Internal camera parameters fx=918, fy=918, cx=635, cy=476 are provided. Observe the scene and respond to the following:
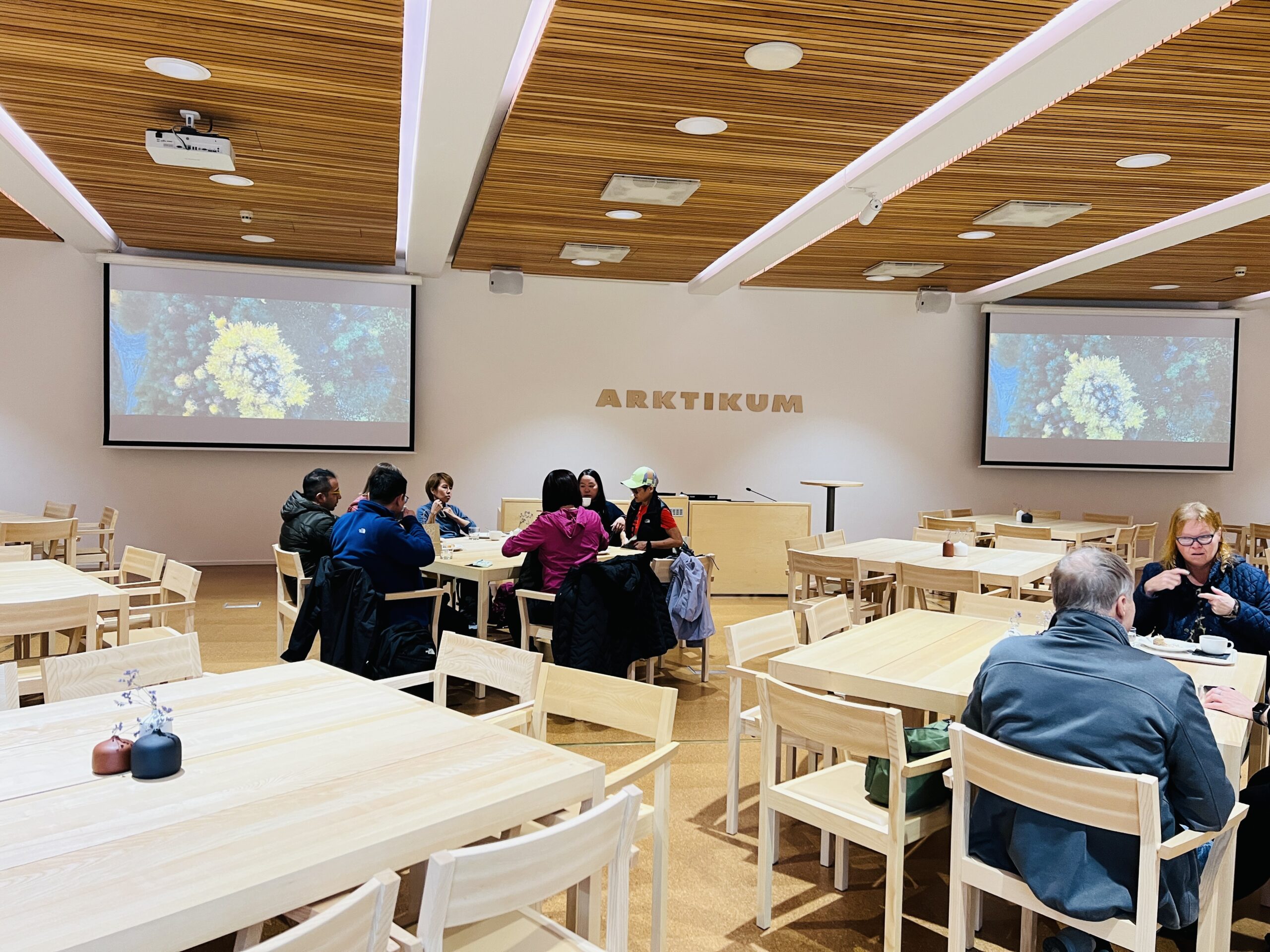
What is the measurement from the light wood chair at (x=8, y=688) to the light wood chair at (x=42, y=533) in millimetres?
4384

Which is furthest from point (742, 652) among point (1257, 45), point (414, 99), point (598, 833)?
point (414, 99)

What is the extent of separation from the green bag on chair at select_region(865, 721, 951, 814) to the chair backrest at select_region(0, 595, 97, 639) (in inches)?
116

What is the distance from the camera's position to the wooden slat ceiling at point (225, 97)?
162 inches

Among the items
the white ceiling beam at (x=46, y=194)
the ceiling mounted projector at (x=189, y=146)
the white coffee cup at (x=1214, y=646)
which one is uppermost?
the white ceiling beam at (x=46, y=194)

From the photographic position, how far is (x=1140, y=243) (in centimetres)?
793

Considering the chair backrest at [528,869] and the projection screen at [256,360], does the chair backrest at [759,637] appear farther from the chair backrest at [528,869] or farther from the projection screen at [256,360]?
the projection screen at [256,360]

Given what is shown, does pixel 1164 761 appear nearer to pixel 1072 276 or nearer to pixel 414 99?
pixel 414 99

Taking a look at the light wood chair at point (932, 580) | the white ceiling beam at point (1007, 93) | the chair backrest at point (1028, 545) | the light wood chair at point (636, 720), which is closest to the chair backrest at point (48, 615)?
the light wood chair at point (636, 720)

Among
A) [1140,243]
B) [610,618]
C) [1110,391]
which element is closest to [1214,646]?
[610,618]

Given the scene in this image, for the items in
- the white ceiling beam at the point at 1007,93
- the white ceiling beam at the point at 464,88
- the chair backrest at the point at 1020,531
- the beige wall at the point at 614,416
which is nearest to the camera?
the white ceiling beam at the point at 1007,93

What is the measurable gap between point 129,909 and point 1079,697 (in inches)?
75.8

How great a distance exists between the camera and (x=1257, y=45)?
4086 millimetres

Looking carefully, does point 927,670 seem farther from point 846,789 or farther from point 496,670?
point 496,670

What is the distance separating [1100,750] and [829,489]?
738cm
